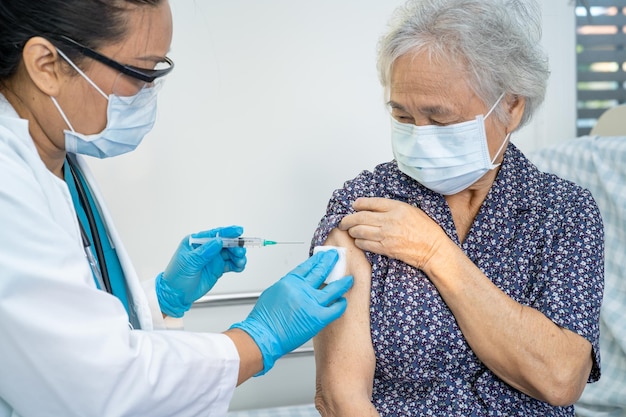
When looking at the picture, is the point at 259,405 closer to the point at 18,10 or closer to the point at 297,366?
the point at 297,366

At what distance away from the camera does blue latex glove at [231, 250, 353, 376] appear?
1.32 metres

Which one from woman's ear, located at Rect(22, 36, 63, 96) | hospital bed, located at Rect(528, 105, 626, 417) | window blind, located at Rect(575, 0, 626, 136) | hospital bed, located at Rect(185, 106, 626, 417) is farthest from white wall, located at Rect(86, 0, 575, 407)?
woman's ear, located at Rect(22, 36, 63, 96)

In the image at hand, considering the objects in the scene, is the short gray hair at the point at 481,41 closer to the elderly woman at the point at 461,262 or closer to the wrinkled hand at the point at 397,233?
the elderly woman at the point at 461,262

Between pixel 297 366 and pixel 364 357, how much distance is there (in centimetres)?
90

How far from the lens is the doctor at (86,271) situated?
1.05 metres

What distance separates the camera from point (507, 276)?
154cm

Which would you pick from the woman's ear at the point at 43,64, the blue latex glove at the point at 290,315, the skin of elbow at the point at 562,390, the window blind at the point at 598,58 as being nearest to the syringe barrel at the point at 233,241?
the blue latex glove at the point at 290,315

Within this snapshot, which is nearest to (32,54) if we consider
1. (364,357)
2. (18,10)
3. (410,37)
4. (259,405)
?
(18,10)

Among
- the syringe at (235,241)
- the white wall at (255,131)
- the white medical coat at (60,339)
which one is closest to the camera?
the white medical coat at (60,339)

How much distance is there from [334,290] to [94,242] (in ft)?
1.87

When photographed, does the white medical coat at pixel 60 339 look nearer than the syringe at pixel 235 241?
Yes

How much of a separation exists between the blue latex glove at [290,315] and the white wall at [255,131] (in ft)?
2.81

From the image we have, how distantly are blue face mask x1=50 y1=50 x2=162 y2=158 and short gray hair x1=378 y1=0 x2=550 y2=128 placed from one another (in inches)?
21.6

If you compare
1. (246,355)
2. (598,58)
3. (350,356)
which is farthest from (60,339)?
(598,58)
